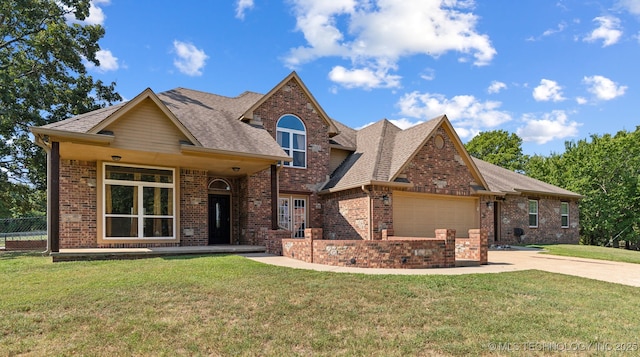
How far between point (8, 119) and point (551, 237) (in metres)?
28.1

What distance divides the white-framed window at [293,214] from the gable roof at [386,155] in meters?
1.43

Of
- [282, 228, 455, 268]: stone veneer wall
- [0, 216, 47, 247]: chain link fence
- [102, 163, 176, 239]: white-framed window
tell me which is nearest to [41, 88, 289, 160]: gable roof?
[102, 163, 176, 239]: white-framed window

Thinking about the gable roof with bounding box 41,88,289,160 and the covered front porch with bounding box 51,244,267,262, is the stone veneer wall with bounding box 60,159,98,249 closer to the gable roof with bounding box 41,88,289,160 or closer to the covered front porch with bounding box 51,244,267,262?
the covered front porch with bounding box 51,244,267,262

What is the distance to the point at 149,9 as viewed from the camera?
14680 mm

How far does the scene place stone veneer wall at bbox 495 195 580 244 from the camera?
20.6 meters

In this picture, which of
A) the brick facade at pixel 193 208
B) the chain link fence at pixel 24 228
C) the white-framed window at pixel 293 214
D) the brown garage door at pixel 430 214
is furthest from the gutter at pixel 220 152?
the chain link fence at pixel 24 228

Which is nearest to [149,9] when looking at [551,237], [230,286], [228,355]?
[230,286]

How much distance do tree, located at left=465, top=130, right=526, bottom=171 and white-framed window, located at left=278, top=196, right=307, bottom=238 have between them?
1343 inches

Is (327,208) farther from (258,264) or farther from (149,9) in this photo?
(149,9)

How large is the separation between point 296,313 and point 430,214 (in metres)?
11.9

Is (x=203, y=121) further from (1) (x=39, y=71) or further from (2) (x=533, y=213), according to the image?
(2) (x=533, y=213)

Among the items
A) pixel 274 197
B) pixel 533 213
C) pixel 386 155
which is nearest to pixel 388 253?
pixel 274 197

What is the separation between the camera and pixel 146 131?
12031mm

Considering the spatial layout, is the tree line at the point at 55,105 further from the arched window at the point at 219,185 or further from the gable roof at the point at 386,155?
the gable roof at the point at 386,155
